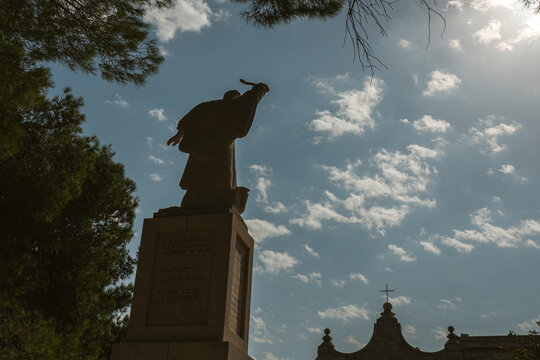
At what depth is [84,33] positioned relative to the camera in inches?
317

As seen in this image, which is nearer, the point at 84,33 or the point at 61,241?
the point at 84,33

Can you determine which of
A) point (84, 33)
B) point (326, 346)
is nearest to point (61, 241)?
point (84, 33)

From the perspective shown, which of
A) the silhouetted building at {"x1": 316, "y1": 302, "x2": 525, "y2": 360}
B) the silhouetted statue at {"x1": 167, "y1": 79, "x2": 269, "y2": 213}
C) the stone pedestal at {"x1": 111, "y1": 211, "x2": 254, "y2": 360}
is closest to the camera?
the stone pedestal at {"x1": 111, "y1": 211, "x2": 254, "y2": 360}

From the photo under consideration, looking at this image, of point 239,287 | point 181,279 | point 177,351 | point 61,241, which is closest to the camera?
point 177,351

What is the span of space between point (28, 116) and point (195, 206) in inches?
282

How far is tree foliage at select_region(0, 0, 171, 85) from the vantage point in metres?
7.84

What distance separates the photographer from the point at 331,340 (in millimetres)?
35594

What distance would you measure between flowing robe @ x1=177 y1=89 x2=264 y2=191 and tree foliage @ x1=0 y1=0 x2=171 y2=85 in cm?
109

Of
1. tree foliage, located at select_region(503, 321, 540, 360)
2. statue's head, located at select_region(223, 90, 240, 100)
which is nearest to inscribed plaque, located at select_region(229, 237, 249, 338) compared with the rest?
statue's head, located at select_region(223, 90, 240, 100)

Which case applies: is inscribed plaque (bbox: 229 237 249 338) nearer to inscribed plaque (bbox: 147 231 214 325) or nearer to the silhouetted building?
inscribed plaque (bbox: 147 231 214 325)

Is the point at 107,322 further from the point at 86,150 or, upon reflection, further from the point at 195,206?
the point at 195,206

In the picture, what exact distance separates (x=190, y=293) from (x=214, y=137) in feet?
8.26

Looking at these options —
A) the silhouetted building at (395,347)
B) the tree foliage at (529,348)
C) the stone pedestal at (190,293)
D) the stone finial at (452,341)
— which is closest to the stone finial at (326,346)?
the silhouetted building at (395,347)

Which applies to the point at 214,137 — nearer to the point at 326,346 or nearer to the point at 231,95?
the point at 231,95
